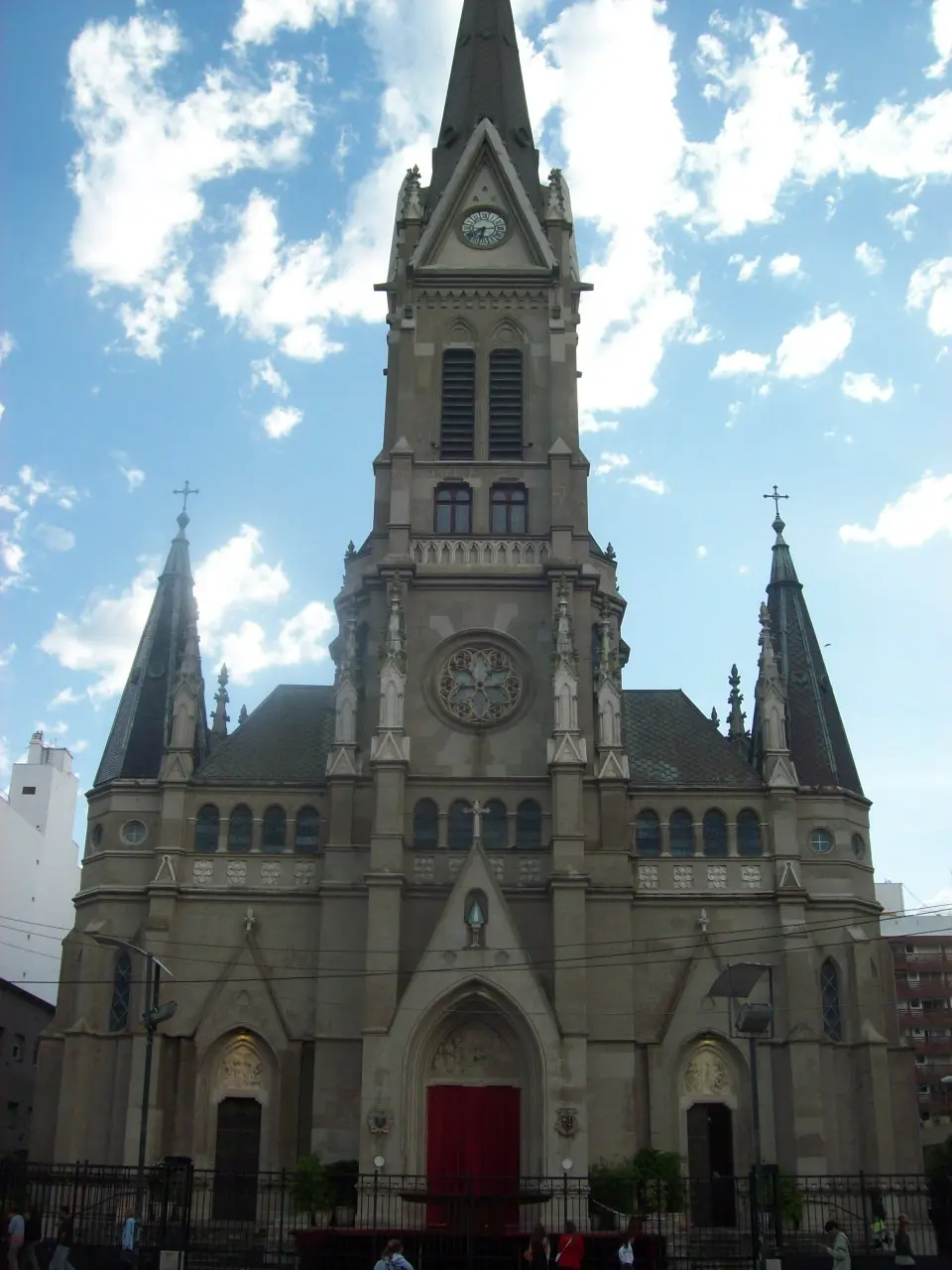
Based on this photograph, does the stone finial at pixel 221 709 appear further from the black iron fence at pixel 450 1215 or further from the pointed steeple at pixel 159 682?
the black iron fence at pixel 450 1215

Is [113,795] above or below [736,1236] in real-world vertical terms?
above

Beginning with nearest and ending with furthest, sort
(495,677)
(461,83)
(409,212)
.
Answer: (495,677), (409,212), (461,83)

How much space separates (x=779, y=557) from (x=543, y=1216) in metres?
24.1

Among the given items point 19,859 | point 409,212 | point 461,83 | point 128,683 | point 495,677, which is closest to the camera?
point 495,677

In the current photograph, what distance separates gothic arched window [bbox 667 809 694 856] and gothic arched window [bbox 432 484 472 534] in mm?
11238

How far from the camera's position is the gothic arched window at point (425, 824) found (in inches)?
1690

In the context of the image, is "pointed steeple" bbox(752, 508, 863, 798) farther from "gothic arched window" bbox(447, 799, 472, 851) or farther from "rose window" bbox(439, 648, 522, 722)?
"gothic arched window" bbox(447, 799, 472, 851)

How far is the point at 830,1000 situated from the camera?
139 ft

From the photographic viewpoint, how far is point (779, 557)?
50625mm

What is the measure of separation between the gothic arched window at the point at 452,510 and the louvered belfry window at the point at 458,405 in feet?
3.94

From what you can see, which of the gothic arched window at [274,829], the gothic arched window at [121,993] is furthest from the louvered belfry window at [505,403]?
the gothic arched window at [121,993]

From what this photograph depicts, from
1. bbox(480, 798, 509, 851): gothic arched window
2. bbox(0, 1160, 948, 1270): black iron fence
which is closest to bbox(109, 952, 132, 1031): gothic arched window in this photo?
bbox(0, 1160, 948, 1270): black iron fence

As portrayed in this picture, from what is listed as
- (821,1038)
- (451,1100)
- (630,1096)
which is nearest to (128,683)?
(451,1100)

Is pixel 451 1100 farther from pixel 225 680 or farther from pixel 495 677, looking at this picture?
pixel 225 680
